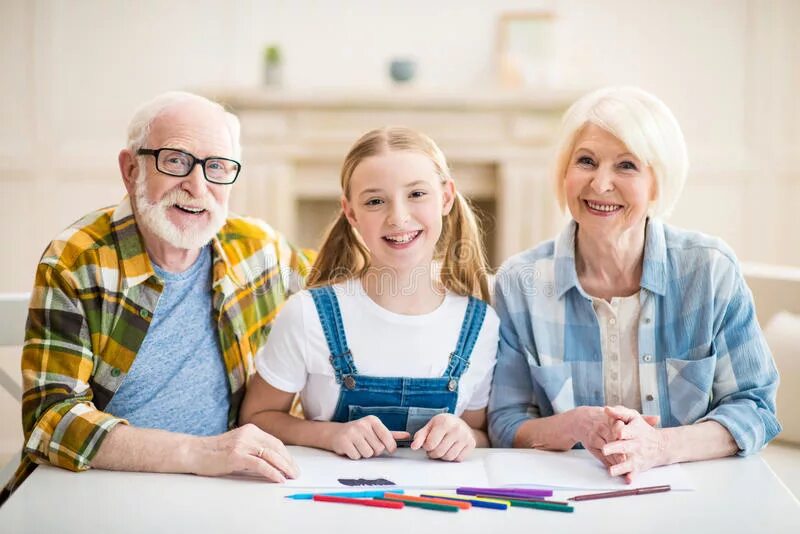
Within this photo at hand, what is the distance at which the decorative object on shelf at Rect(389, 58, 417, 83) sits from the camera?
414cm

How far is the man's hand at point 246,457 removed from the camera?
1.35 metres

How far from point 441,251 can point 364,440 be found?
494 millimetres

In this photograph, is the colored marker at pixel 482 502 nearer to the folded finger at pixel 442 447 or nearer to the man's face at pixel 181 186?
the folded finger at pixel 442 447

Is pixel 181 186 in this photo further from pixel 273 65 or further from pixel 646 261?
pixel 273 65

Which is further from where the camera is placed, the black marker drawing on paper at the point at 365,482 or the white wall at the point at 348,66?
the white wall at the point at 348,66

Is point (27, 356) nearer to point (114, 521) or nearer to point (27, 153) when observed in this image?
point (114, 521)

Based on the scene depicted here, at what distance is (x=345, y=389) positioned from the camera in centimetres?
163

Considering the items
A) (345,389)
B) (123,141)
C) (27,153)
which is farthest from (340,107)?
(345,389)

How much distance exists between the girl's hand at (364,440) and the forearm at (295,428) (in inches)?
1.5

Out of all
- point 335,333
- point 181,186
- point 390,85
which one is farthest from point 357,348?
point 390,85

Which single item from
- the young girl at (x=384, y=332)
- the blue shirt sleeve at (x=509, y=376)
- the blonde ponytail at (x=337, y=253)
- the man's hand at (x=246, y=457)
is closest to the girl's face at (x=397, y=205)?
the young girl at (x=384, y=332)

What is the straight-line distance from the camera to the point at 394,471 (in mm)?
1408

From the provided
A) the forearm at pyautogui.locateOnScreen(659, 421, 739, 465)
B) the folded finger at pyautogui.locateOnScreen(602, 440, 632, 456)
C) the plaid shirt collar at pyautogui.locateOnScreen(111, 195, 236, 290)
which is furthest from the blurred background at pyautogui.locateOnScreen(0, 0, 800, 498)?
the folded finger at pyautogui.locateOnScreen(602, 440, 632, 456)

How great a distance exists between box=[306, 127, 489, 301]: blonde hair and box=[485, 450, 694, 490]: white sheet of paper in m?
0.40
